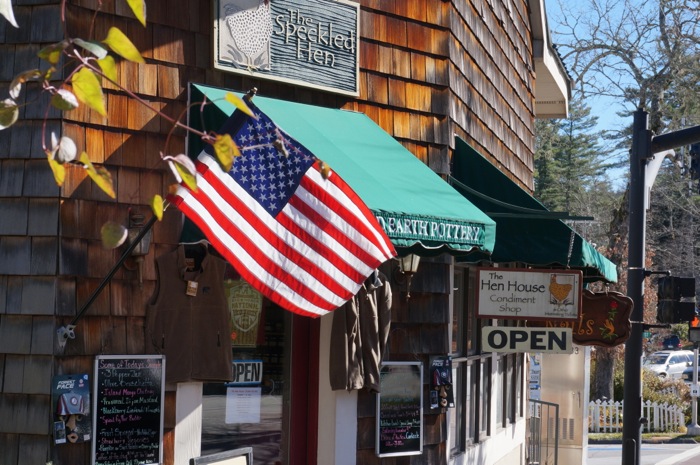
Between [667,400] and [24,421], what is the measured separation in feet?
76.7

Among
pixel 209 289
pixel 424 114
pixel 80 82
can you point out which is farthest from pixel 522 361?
pixel 80 82

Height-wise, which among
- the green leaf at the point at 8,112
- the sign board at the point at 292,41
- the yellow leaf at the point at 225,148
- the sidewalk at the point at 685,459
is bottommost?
the sidewalk at the point at 685,459

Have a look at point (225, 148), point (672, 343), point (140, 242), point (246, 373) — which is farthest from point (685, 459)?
point (672, 343)

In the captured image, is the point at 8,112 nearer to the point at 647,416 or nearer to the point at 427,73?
the point at 427,73

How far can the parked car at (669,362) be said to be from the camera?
41625 mm

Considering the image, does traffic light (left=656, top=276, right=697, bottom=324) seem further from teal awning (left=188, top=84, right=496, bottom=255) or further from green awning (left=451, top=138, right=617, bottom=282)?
teal awning (left=188, top=84, right=496, bottom=255)

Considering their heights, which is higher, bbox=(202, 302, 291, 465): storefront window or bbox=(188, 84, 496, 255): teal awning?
bbox=(188, 84, 496, 255): teal awning

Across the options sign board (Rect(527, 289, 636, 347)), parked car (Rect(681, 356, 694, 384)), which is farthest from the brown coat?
parked car (Rect(681, 356, 694, 384))

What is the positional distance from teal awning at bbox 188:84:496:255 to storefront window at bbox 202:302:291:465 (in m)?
1.38

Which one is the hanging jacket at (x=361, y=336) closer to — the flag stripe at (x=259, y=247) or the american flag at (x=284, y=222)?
the american flag at (x=284, y=222)

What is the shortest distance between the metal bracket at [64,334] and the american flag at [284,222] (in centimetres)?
138

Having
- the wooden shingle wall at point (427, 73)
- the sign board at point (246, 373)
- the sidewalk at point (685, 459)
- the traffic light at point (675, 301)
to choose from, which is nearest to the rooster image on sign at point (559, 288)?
the wooden shingle wall at point (427, 73)

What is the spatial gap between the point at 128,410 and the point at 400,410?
97.6 inches

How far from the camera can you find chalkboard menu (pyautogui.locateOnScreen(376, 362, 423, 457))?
8.27 metres
